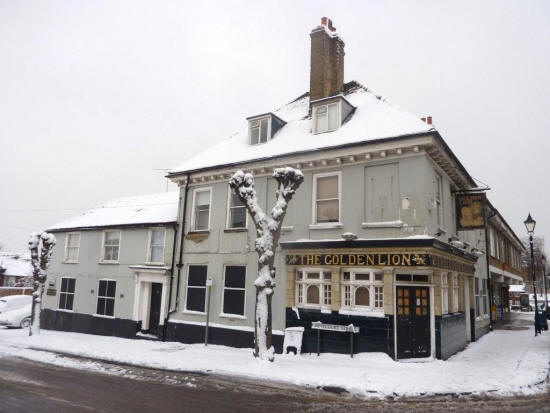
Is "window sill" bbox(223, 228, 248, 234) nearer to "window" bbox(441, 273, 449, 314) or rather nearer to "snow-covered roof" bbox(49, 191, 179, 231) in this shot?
"snow-covered roof" bbox(49, 191, 179, 231)

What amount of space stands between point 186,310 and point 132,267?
370 centimetres

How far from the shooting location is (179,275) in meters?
17.8

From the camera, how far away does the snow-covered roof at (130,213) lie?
20219 millimetres

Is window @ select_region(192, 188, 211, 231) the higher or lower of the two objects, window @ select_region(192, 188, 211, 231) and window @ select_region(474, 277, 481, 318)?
the higher

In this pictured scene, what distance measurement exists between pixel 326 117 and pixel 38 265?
1512 centimetres

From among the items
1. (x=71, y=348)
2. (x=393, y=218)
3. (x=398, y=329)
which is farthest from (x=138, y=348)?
(x=393, y=218)

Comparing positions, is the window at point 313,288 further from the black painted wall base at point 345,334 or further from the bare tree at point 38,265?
the bare tree at point 38,265

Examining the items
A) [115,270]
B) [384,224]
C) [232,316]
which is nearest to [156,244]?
[115,270]

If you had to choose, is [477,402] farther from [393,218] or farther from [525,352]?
[525,352]

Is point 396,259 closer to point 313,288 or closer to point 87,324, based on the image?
point 313,288

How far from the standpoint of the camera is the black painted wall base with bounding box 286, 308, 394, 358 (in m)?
12.5

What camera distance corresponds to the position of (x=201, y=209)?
1809cm

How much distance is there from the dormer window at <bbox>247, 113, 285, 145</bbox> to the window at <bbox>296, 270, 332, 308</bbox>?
6.40m

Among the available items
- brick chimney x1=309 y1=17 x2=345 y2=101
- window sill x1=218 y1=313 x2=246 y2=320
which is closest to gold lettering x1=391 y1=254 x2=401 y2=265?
window sill x1=218 y1=313 x2=246 y2=320
